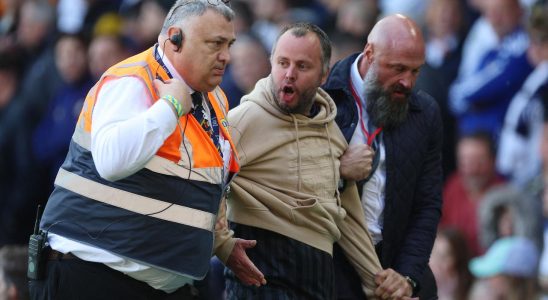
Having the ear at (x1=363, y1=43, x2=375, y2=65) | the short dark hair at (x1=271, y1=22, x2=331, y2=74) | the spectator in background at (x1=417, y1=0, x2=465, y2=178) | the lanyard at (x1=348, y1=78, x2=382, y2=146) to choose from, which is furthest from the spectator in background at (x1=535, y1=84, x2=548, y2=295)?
the short dark hair at (x1=271, y1=22, x2=331, y2=74)

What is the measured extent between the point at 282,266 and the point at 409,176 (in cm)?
79

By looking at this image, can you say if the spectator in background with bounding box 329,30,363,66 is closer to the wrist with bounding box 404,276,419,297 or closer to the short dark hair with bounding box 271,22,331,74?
the wrist with bounding box 404,276,419,297

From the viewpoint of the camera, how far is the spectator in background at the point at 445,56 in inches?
372

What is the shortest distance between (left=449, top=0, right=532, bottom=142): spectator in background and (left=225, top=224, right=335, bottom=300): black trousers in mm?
3820

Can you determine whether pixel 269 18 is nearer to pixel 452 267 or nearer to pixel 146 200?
pixel 452 267

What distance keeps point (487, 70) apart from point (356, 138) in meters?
3.67

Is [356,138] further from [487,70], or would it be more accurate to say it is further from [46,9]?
[46,9]

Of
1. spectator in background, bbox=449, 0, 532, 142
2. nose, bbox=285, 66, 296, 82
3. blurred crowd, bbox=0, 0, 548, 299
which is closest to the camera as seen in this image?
nose, bbox=285, 66, 296, 82

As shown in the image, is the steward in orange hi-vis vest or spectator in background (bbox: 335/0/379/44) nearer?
the steward in orange hi-vis vest

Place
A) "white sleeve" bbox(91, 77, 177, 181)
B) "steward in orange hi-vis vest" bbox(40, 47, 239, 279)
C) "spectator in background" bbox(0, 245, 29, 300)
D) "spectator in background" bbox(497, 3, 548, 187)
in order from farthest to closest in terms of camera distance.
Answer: "spectator in background" bbox(497, 3, 548, 187) < "spectator in background" bbox(0, 245, 29, 300) < "steward in orange hi-vis vest" bbox(40, 47, 239, 279) < "white sleeve" bbox(91, 77, 177, 181)

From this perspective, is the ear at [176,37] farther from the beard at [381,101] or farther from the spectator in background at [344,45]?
the spectator in background at [344,45]

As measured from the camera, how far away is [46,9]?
12.4m

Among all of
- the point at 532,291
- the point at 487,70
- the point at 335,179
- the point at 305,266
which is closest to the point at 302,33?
the point at 335,179

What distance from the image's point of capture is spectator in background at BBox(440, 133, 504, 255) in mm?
8859
